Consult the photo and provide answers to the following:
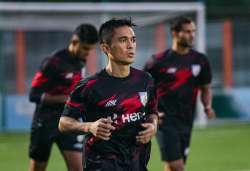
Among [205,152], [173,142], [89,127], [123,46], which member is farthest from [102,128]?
[205,152]

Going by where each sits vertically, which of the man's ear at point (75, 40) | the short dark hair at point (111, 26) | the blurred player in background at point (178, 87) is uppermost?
the short dark hair at point (111, 26)

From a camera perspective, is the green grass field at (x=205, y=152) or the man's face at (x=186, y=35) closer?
the man's face at (x=186, y=35)

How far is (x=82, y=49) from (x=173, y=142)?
1.51 meters

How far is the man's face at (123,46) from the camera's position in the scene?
613 cm

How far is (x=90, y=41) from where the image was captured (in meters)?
8.53

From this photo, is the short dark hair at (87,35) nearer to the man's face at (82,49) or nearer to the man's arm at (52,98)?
the man's face at (82,49)

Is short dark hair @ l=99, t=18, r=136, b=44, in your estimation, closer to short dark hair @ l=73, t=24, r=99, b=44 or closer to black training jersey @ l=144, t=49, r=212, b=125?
short dark hair @ l=73, t=24, r=99, b=44

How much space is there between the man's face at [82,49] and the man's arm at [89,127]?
2.41m

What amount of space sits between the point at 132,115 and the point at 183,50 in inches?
129

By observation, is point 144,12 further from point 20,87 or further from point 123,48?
point 123,48

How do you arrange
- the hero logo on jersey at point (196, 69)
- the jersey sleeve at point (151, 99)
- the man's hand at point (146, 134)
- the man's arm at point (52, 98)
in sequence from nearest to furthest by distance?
the man's hand at point (146, 134) → the jersey sleeve at point (151, 99) → the man's arm at point (52, 98) → the hero logo on jersey at point (196, 69)

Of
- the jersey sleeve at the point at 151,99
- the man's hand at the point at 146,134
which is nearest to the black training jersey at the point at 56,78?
the jersey sleeve at the point at 151,99

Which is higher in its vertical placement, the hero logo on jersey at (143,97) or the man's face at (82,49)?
the hero logo on jersey at (143,97)

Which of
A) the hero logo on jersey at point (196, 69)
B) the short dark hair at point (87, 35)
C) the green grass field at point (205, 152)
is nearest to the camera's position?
the short dark hair at point (87, 35)
